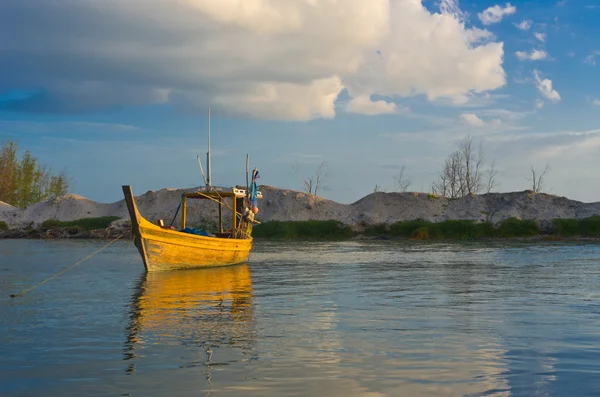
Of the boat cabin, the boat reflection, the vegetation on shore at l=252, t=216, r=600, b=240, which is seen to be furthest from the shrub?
the boat reflection

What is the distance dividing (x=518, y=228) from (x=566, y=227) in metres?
3.61

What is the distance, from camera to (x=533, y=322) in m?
11.2

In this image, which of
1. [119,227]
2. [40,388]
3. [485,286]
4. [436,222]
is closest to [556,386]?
[40,388]

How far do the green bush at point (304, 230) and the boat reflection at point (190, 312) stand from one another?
33638 mm

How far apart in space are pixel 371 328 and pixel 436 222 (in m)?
44.3

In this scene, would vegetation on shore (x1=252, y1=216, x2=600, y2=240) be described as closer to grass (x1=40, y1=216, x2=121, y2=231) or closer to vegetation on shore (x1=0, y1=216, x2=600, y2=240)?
vegetation on shore (x1=0, y1=216, x2=600, y2=240)

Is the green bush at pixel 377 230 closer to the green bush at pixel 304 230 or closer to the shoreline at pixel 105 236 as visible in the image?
the shoreline at pixel 105 236

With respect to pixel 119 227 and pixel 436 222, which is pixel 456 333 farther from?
pixel 119 227

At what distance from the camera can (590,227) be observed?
49594mm

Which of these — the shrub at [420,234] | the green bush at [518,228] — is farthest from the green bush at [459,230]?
the green bush at [518,228]

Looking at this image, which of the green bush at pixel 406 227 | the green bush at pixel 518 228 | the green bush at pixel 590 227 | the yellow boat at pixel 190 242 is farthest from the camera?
the green bush at pixel 406 227

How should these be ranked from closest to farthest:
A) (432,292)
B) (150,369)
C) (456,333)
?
1. (150,369)
2. (456,333)
3. (432,292)

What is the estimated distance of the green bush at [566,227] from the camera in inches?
1949

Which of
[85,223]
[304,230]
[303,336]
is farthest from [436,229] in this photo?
[303,336]
